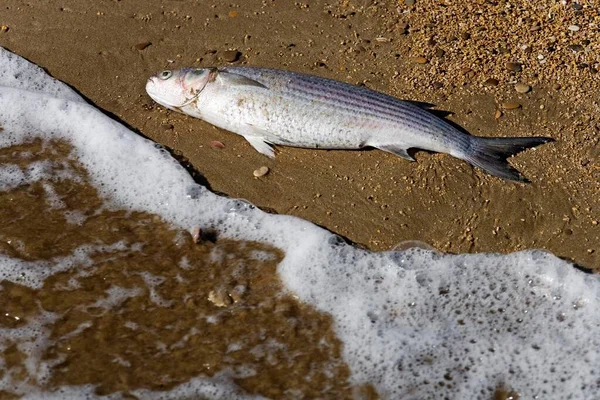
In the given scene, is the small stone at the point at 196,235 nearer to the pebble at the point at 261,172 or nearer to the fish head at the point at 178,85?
the pebble at the point at 261,172

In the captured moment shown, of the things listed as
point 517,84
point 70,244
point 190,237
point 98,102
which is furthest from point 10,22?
point 517,84

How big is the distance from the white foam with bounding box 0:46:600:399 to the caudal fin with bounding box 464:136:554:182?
70cm

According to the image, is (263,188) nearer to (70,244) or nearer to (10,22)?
(70,244)

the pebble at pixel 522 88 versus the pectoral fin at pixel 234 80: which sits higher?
the pebble at pixel 522 88

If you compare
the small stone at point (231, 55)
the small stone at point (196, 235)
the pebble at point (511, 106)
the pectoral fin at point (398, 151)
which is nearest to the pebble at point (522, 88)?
the pebble at point (511, 106)

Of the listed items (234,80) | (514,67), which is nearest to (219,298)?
(234,80)

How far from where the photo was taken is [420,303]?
5371mm

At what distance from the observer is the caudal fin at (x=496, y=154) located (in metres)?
5.71

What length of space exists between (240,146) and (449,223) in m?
1.96

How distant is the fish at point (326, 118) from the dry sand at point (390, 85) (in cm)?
Answer: 15

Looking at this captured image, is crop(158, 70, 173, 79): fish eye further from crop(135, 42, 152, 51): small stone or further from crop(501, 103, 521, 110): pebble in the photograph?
crop(501, 103, 521, 110): pebble

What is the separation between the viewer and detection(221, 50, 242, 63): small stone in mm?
6679

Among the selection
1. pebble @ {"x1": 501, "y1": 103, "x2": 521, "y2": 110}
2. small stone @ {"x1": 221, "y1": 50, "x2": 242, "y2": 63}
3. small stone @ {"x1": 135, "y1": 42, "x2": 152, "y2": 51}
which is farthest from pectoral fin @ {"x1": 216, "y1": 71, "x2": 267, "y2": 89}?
pebble @ {"x1": 501, "y1": 103, "x2": 521, "y2": 110}

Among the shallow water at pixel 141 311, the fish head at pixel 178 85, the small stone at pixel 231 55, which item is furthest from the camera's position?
the small stone at pixel 231 55
